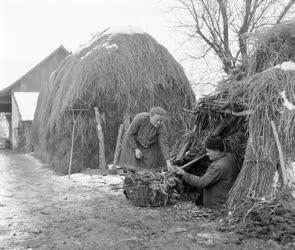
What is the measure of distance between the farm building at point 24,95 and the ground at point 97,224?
1734cm

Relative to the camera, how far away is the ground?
4934 millimetres

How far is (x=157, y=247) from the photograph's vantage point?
4.82m

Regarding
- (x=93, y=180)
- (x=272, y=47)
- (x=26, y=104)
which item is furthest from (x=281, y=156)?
(x=26, y=104)

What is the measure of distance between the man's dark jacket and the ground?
50 centimetres

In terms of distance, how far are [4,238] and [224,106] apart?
3.97m

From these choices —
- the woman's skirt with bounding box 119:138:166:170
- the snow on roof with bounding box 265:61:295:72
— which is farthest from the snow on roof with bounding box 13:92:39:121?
the snow on roof with bounding box 265:61:295:72

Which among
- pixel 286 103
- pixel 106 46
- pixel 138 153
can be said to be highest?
pixel 106 46

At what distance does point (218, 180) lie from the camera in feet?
21.2

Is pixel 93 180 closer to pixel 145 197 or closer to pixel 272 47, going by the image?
pixel 145 197

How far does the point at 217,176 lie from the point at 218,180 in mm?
144

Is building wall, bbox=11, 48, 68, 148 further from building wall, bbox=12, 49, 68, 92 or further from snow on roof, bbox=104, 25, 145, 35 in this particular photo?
snow on roof, bbox=104, 25, 145, 35

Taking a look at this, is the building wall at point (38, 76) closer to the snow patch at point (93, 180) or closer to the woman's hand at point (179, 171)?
the snow patch at point (93, 180)

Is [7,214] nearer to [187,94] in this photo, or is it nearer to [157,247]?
[157,247]

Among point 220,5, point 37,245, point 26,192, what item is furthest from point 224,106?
point 220,5
